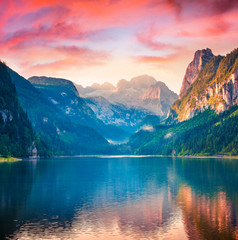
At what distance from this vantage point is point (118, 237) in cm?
5447

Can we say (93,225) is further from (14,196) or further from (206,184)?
(206,184)

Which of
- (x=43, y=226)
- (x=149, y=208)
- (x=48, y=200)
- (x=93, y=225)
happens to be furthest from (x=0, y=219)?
(x=149, y=208)

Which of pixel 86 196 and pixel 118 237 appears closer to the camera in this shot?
pixel 118 237

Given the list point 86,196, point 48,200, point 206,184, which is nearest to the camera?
point 48,200

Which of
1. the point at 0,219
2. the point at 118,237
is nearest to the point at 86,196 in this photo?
the point at 0,219

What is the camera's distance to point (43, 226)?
6081cm

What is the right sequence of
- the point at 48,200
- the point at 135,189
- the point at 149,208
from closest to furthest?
1. the point at 149,208
2. the point at 48,200
3. the point at 135,189

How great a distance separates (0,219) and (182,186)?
221 feet

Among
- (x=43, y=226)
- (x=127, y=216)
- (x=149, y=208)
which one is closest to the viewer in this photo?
(x=43, y=226)

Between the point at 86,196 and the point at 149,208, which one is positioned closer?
the point at 149,208

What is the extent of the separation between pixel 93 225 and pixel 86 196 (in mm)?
33916

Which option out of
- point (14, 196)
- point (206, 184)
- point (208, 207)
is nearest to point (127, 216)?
point (208, 207)

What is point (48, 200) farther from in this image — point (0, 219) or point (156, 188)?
point (156, 188)

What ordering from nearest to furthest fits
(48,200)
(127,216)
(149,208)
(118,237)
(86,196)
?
1. (118,237)
2. (127,216)
3. (149,208)
4. (48,200)
5. (86,196)
